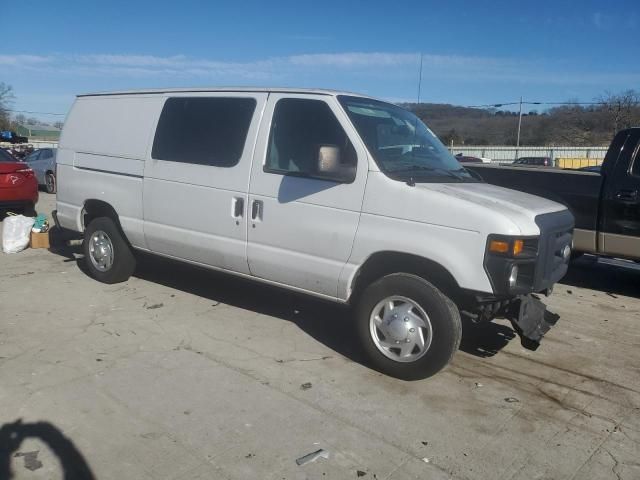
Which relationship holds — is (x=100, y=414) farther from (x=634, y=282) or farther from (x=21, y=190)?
(x=21, y=190)

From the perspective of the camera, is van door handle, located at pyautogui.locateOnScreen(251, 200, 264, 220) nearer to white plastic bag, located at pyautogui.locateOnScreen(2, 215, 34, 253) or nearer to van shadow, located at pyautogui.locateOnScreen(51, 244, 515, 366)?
van shadow, located at pyautogui.locateOnScreen(51, 244, 515, 366)

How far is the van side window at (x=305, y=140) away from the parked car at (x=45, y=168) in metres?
15.1

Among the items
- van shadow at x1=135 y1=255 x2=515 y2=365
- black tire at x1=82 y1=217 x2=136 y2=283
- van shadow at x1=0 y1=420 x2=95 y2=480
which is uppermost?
black tire at x1=82 y1=217 x2=136 y2=283

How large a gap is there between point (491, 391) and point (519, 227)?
124 centimetres

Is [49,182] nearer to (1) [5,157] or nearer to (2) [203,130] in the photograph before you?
(1) [5,157]

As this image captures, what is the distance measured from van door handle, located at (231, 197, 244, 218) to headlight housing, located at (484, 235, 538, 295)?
2155mm

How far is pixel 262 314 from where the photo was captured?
5742mm

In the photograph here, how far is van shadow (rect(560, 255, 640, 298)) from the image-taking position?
7.36 metres

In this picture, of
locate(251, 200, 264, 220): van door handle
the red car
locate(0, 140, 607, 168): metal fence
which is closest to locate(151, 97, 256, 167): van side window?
locate(251, 200, 264, 220): van door handle

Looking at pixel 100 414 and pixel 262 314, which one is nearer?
pixel 100 414

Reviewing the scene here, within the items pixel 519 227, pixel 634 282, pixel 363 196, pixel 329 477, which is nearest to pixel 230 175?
pixel 363 196

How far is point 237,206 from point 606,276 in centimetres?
575

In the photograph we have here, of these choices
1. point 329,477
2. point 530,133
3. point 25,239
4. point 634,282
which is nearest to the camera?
point 329,477

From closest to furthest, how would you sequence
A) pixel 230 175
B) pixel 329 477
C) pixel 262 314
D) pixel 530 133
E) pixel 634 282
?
pixel 329 477
pixel 230 175
pixel 262 314
pixel 634 282
pixel 530 133
